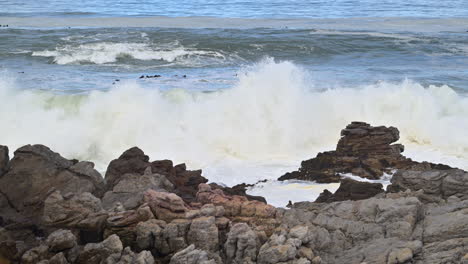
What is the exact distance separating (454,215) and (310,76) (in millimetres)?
18788

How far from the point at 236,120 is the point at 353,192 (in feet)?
28.6

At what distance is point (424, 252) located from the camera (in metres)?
8.77

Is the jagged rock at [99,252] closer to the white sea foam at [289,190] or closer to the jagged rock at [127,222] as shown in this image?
the jagged rock at [127,222]

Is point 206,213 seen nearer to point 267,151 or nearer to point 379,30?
point 267,151

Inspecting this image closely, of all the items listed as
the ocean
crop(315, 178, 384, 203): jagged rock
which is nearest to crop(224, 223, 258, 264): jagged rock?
crop(315, 178, 384, 203): jagged rock

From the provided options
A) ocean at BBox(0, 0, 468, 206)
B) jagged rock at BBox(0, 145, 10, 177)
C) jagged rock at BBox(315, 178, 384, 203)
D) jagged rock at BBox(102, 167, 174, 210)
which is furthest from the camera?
ocean at BBox(0, 0, 468, 206)

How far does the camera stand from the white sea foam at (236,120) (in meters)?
19.0

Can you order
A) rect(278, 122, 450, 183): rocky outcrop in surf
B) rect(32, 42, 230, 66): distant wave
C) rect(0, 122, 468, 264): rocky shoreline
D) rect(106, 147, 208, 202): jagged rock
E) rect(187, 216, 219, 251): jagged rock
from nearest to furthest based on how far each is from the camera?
rect(0, 122, 468, 264): rocky shoreline
rect(187, 216, 219, 251): jagged rock
rect(106, 147, 208, 202): jagged rock
rect(278, 122, 450, 183): rocky outcrop in surf
rect(32, 42, 230, 66): distant wave

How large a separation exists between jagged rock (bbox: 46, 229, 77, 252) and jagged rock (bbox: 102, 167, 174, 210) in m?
1.33

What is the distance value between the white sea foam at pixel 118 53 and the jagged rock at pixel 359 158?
17772mm

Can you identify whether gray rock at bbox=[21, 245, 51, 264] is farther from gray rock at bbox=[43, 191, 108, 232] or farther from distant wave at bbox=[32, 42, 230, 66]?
distant wave at bbox=[32, 42, 230, 66]

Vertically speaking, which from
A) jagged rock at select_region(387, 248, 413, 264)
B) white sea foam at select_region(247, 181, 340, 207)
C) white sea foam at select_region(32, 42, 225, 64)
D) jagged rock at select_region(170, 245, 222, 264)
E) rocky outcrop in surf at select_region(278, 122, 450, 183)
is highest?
jagged rock at select_region(387, 248, 413, 264)

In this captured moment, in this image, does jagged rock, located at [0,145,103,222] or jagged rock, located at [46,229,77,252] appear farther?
jagged rock, located at [0,145,103,222]

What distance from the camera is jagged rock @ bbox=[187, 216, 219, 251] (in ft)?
30.8
